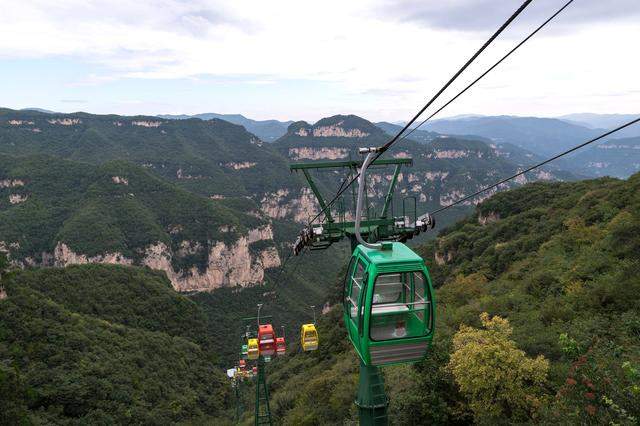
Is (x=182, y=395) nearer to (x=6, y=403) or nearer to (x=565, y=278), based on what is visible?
(x=6, y=403)

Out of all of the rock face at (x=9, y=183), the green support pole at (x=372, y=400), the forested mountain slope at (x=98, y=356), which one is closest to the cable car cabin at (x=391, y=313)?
the green support pole at (x=372, y=400)

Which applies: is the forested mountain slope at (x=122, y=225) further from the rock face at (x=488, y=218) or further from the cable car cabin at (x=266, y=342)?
the cable car cabin at (x=266, y=342)

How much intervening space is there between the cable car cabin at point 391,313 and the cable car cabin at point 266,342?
13.4 m

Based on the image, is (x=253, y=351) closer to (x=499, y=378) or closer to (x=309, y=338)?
(x=309, y=338)

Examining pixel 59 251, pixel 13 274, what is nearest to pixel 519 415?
pixel 13 274

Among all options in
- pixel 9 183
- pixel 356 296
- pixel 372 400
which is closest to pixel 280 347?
pixel 372 400

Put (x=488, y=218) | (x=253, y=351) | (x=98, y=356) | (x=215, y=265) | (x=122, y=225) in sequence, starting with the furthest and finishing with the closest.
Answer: (x=215, y=265), (x=122, y=225), (x=488, y=218), (x=98, y=356), (x=253, y=351)

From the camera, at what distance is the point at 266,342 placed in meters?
23.0

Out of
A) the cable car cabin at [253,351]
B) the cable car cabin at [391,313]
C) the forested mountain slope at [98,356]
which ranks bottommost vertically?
the forested mountain slope at [98,356]

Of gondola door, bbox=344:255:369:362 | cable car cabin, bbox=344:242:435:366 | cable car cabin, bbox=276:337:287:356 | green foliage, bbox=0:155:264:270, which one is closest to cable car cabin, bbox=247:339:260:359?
cable car cabin, bbox=276:337:287:356

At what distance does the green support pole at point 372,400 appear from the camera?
11.2 metres

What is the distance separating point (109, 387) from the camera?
154ft

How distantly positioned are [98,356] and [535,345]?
52273 millimetres

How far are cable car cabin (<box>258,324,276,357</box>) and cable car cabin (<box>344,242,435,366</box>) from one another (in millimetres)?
13426
